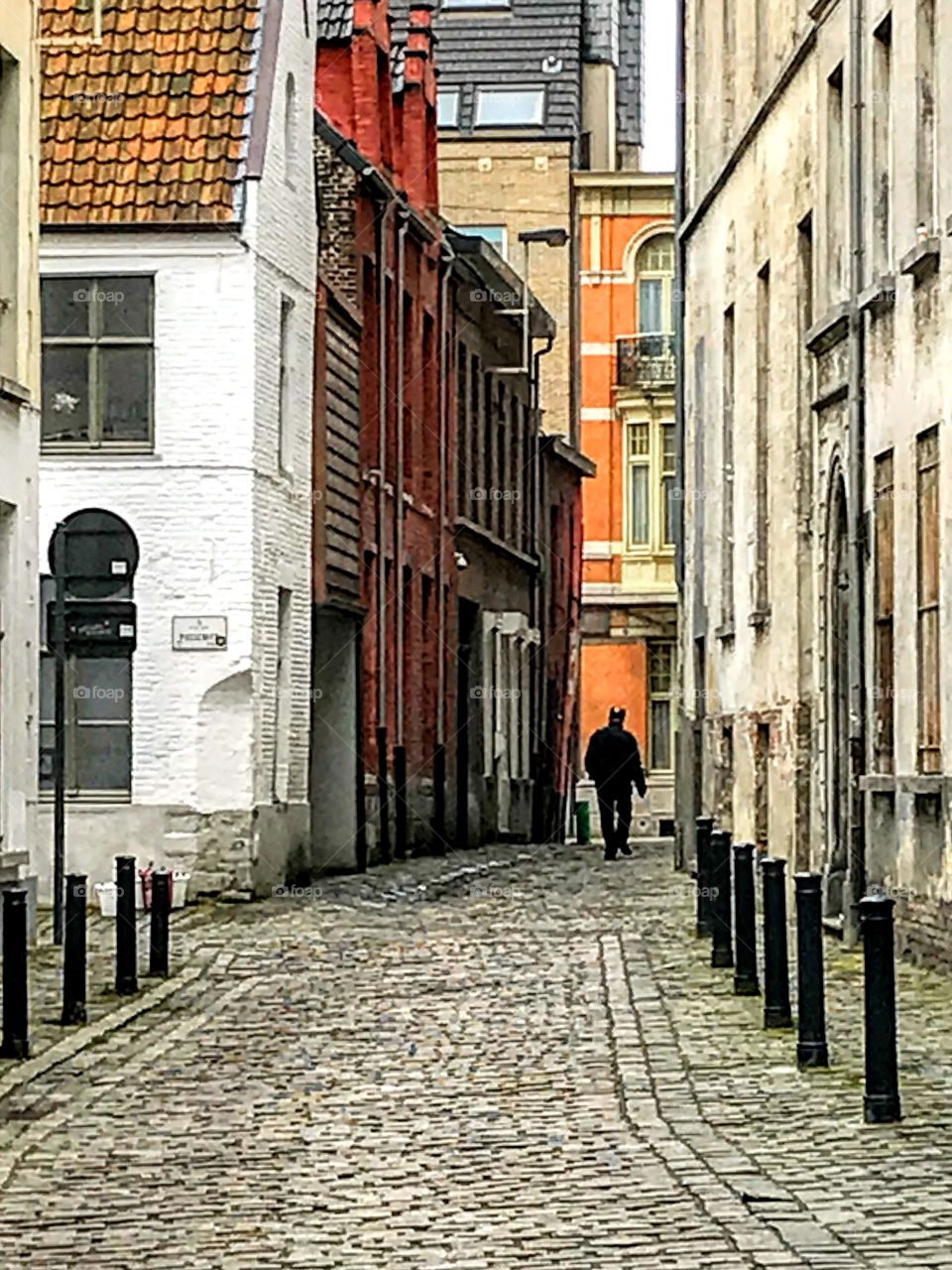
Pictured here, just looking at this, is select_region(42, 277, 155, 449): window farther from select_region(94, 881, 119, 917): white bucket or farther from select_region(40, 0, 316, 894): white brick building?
select_region(94, 881, 119, 917): white bucket

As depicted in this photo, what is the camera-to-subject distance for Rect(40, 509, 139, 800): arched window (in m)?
25.8

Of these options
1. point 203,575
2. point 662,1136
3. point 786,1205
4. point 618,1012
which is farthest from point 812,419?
point 786,1205

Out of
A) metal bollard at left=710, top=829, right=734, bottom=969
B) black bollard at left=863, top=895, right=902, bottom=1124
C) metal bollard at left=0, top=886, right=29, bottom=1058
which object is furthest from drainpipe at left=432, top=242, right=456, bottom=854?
black bollard at left=863, top=895, right=902, bottom=1124

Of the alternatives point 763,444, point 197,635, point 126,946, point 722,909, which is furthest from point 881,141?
point 126,946

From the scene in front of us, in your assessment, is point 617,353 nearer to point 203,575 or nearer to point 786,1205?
point 203,575

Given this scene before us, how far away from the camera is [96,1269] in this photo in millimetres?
8969

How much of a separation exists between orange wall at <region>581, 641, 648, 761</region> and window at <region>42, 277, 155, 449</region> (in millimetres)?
35688

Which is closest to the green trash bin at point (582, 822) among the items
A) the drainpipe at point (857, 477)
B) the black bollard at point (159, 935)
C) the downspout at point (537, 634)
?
the downspout at point (537, 634)

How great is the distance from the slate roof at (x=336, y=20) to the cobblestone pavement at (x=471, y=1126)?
16856 millimetres

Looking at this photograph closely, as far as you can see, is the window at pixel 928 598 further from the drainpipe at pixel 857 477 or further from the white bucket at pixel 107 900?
the white bucket at pixel 107 900

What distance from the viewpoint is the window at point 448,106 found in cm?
6003

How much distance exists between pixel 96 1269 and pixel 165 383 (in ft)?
57.5

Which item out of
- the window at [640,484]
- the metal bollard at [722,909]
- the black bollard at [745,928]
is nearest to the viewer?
the black bollard at [745,928]

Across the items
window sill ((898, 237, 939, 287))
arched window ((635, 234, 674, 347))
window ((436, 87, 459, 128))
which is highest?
window ((436, 87, 459, 128))
